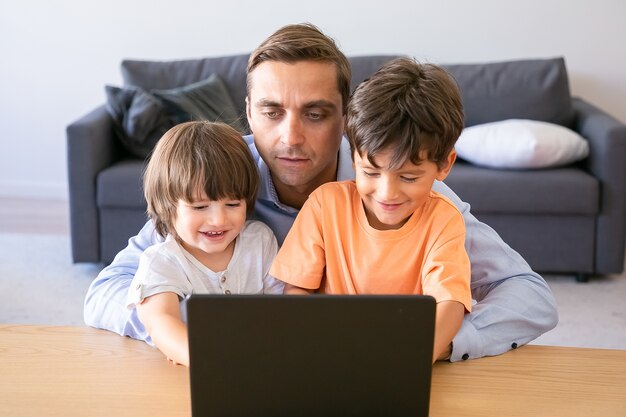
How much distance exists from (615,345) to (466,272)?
1.79 metres

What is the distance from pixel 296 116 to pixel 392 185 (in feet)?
1.09

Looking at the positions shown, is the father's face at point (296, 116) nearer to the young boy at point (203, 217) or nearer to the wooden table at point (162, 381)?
the young boy at point (203, 217)

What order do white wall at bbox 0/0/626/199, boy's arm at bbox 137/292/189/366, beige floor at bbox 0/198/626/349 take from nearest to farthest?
boy's arm at bbox 137/292/189/366 < beige floor at bbox 0/198/626/349 < white wall at bbox 0/0/626/199

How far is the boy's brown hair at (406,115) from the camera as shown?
1.39 m

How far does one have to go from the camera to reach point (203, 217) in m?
1.49

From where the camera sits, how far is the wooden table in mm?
1156

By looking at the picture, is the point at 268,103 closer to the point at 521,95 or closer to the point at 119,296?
the point at 119,296

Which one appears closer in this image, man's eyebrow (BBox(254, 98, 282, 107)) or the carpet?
man's eyebrow (BBox(254, 98, 282, 107))

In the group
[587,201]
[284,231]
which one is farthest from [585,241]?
[284,231]

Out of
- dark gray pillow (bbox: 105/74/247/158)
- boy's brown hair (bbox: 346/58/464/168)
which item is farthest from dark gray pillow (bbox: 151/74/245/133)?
boy's brown hair (bbox: 346/58/464/168)

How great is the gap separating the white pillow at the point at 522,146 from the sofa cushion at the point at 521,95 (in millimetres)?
223

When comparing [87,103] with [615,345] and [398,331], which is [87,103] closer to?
[615,345]

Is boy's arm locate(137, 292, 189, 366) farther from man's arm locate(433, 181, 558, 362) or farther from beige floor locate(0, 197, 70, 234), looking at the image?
beige floor locate(0, 197, 70, 234)

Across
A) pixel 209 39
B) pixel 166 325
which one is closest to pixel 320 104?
pixel 166 325
